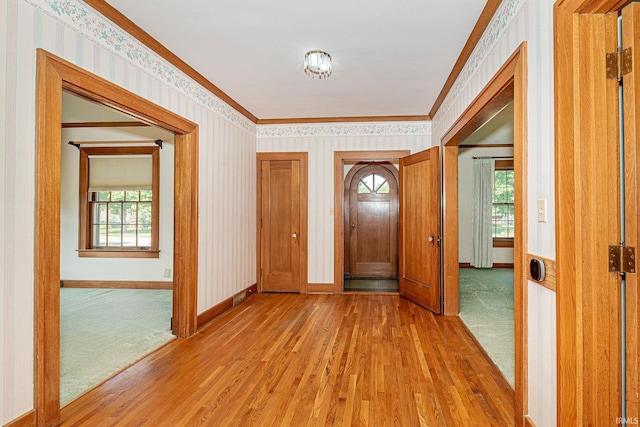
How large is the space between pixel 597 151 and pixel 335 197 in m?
3.85

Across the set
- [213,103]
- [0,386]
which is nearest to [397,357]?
[0,386]

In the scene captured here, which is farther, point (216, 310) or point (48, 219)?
point (216, 310)

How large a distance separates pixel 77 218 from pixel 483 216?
7402 millimetres

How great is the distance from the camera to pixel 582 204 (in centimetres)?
144

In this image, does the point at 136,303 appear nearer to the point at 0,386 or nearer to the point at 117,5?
the point at 0,386

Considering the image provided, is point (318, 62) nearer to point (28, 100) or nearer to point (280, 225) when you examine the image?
point (28, 100)

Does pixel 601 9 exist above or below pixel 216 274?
above

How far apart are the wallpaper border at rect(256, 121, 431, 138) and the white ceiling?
90cm

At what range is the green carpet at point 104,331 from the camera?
8.34 ft

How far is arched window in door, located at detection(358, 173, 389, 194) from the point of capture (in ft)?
22.0

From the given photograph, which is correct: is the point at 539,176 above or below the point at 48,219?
above

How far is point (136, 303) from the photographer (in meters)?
4.50

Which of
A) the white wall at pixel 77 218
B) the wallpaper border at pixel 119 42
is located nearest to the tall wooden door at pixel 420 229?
the wallpaper border at pixel 119 42

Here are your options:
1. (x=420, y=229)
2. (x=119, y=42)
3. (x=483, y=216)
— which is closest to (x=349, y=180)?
(x=420, y=229)
